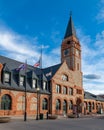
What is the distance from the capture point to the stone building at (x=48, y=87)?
122 ft

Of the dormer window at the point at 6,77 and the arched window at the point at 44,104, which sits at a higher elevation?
the dormer window at the point at 6,77

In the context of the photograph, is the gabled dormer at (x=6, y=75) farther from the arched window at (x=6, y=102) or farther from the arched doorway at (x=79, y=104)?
the arched doorway at (x=79, y=104)

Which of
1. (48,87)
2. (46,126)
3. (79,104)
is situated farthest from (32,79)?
(46,126)

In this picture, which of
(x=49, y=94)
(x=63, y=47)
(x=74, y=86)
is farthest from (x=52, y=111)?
(x=63, y=47)

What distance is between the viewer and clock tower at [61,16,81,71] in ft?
197

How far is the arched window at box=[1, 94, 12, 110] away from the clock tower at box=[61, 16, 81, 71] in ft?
86.4

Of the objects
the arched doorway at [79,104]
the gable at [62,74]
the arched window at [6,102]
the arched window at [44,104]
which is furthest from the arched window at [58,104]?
the arched window at [6,102]

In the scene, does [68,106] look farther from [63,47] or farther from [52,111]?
[63,47]

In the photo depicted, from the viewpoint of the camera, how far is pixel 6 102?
36.6 metres

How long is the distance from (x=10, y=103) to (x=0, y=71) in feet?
20.6

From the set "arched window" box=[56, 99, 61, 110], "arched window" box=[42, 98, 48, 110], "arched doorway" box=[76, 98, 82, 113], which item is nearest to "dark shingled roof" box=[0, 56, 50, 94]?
"arched window" box=[42, 98, 48, 110]

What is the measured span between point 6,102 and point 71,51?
99.4ft

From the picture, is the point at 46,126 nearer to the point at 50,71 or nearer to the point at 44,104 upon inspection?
the point at 44,104

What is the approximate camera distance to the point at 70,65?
6000 centimetres
